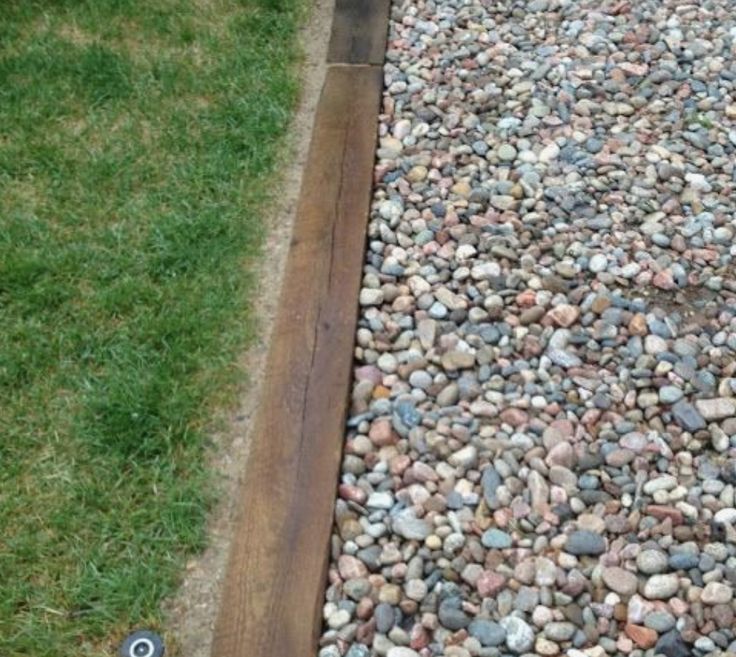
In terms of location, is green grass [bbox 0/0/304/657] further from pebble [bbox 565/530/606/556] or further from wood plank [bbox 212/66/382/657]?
pebble [bbox 565/530/606/556]

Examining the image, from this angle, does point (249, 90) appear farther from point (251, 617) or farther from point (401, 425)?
point (251, 617)

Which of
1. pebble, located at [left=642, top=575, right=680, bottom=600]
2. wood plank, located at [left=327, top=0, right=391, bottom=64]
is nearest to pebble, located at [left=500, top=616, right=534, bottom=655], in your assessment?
→ pebble, located at [left=642, top=575, right=680, bottom=600]

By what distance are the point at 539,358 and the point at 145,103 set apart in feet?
5.73

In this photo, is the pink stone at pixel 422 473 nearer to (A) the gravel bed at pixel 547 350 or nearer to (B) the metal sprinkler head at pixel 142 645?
(A) the gravel bed at pixel 547 350

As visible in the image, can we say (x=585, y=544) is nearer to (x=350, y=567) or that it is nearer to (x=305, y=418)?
(x=350, y=567)

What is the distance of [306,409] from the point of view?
254cm

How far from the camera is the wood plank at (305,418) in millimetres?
2150

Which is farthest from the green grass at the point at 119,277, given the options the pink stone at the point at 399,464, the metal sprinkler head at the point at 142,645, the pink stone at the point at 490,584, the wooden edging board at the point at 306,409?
the pink stone at the point at 490,584

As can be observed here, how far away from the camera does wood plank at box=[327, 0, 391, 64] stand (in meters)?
3.75

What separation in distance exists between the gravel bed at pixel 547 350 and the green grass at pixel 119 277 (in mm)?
403

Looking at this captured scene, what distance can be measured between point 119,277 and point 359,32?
1.50m

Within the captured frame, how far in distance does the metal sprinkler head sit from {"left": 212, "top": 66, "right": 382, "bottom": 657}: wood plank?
4.8 inches

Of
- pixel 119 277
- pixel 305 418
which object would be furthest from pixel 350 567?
pixel 119 277

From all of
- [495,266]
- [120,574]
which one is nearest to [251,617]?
[120,574]
